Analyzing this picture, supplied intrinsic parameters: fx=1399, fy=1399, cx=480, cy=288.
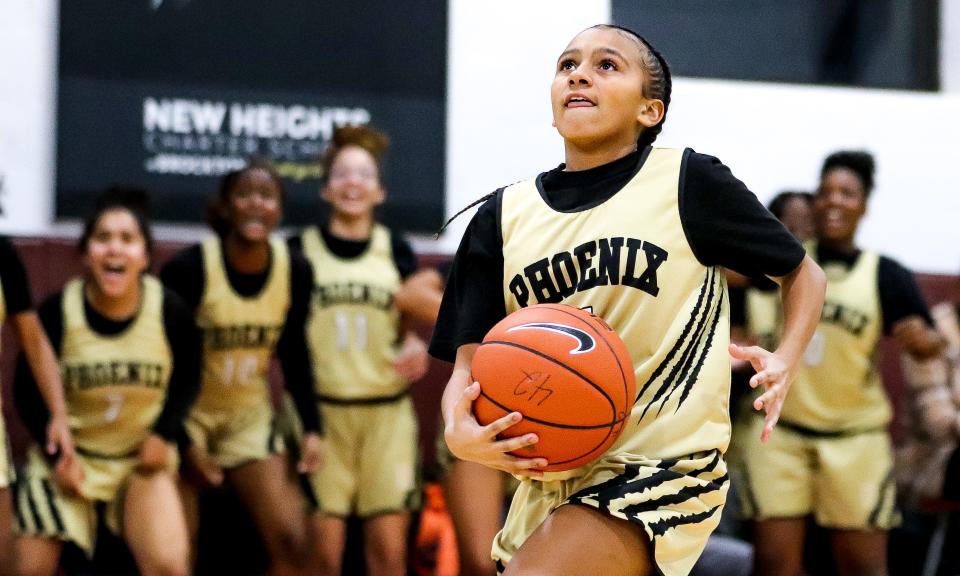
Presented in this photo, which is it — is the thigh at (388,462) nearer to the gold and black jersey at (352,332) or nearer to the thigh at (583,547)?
the gold and black jersey at (352,332)

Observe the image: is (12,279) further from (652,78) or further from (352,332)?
(652,78)

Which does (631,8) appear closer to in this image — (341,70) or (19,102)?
(341,70)

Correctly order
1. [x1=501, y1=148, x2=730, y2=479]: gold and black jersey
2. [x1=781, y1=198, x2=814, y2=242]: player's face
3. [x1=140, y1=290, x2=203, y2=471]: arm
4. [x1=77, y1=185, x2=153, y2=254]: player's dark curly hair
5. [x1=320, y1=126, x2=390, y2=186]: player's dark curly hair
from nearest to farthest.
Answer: [x1=501, y1=148, x2=730, y2=479]: gold and black jersey < [x1=140, y1=290, x2=203, y2=471]: arm < [x1=77, y1=185, x2=153, y2=254]: player's dark curly hair < [x1=320, y1=126, x2=390, y2=186]: player's dark curly hair < [x1=781, y1=198, x2=814, y2=242]: player's face

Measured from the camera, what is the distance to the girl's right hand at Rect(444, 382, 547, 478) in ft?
9.51

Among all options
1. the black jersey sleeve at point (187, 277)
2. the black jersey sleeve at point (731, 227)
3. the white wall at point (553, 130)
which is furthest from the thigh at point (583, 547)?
the white wall at point (553, 130)

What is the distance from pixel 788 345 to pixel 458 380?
2.45 feet

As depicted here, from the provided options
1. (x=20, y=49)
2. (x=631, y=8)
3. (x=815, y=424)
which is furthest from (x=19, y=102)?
(x=815, y=424)

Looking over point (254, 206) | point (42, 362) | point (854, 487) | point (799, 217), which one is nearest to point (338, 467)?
point (254, 206)

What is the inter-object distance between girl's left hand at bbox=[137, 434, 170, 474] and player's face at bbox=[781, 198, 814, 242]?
3.15 meters

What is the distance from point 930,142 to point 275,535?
15.1 feet

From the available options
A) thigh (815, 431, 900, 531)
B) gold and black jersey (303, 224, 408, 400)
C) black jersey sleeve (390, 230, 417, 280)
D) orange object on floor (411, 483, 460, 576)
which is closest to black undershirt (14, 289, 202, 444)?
gold and black jersey (303, 224, 408, 400)

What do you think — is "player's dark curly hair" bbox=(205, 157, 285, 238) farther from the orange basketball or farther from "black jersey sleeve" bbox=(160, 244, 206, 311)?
the orange basketball

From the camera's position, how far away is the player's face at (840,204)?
6.25 metres

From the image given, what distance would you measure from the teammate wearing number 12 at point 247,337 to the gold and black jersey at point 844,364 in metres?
2.16
